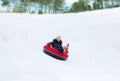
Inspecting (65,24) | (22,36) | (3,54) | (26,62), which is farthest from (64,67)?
(65,24)

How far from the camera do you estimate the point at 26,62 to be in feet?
38.0

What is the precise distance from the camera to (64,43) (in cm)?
1518

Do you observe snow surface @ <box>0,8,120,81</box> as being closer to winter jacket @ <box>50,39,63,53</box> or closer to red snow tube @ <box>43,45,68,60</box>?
red snow tube @ <box>43,45,68,60</box>

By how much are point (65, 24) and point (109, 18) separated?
2623mm

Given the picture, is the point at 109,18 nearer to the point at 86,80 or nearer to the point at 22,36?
the point at 22,36

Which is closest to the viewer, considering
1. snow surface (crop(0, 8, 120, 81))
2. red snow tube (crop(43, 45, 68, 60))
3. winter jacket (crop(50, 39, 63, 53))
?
snow surface (crop(0, 8, 120, 81))

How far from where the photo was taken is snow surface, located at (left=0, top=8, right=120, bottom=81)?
1092 centimetres

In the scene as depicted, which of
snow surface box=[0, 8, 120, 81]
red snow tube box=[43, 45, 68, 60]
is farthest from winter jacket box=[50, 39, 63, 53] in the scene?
snow surface box=[0, 8, 120, 81]

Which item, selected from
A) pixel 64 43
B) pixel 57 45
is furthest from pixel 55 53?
pixel 64 43

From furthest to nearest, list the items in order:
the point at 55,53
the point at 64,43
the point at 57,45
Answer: the point at 64,43 < the point at 57,45 < the point at 55,53

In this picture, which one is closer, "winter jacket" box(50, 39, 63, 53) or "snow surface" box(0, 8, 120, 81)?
"snow surface" box(0, 8, 120, 81)

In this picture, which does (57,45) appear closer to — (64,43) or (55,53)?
Answer: (55,53)

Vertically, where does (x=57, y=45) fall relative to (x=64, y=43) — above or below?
above

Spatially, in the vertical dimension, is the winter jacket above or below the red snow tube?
above
